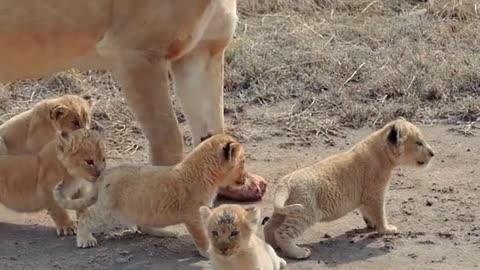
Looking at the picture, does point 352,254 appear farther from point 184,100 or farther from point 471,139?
point 471,139

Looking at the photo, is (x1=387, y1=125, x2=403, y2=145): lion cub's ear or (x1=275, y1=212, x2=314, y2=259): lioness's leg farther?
(x1=387, y1=125, x2=403, y2=145): lion cub's ear

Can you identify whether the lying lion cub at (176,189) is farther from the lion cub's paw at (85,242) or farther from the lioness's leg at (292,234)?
the lioness's leg at (292,234)

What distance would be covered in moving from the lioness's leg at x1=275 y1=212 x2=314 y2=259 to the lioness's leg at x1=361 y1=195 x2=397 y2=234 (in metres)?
0.32

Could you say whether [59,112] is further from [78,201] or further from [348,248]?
[348,248]

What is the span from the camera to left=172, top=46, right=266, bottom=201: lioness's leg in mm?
5352

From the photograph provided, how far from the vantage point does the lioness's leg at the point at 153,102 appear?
16.2 feet

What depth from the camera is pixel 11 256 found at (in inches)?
188

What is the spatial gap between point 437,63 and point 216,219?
3362 millimetres

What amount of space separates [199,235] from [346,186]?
0.60 meters

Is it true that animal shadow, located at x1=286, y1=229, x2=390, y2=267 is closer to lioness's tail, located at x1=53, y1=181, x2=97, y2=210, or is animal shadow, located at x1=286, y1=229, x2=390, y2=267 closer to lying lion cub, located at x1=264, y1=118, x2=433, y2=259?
lying lion cub, located at x1=264, y1=118, x2=433, y2=259

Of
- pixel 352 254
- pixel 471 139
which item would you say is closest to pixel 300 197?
pixel 352 254

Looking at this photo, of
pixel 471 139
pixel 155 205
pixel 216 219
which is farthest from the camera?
pixel 471 139

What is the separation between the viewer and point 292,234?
183 inches

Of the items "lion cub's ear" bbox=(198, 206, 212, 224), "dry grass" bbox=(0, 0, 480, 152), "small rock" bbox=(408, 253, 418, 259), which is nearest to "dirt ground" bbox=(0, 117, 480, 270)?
"small rock" bbox=(408, 253, 418, 259)
